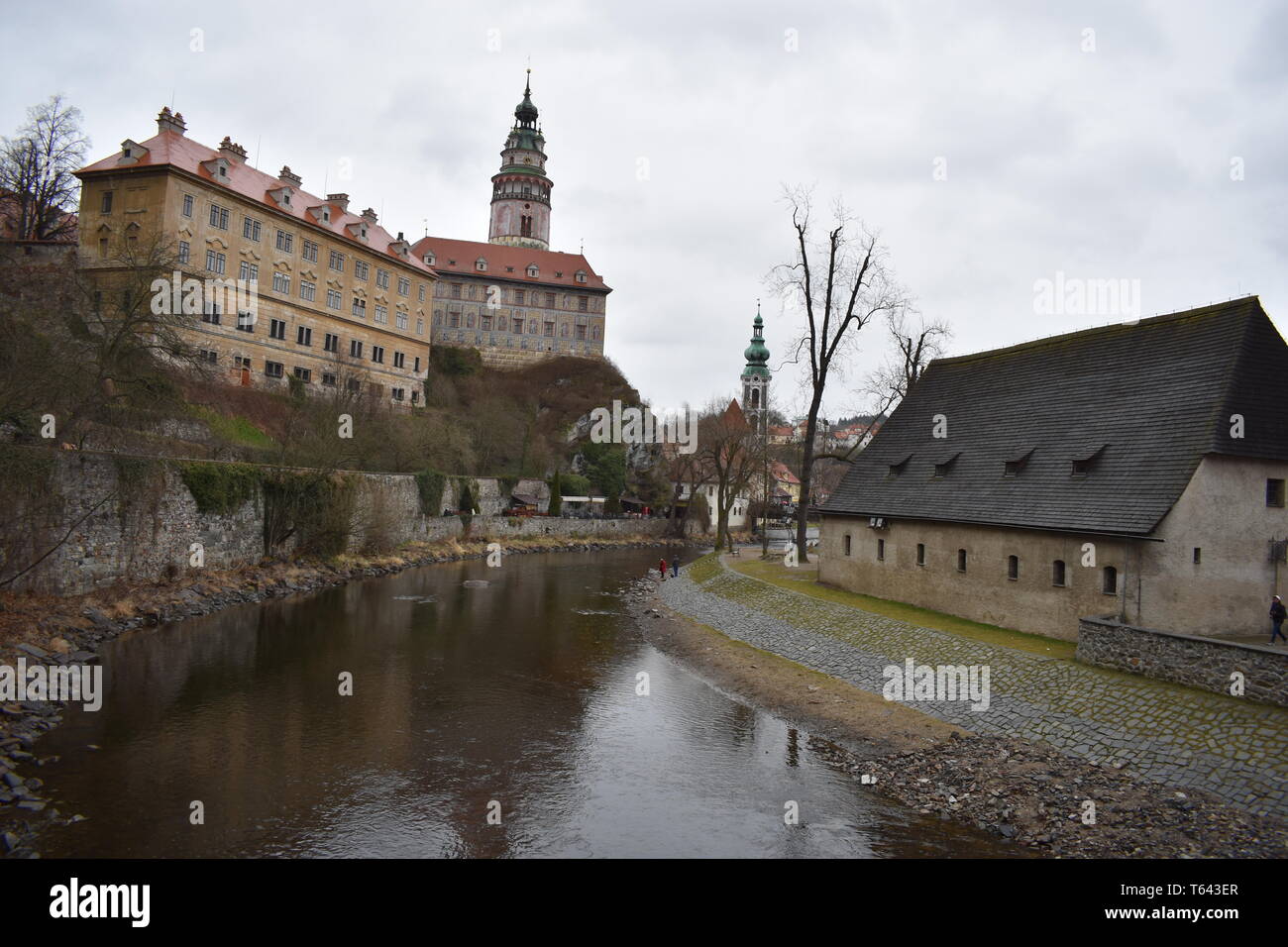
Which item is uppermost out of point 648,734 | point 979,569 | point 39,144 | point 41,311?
point 39,144

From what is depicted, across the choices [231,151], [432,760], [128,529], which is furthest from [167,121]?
[432,760]

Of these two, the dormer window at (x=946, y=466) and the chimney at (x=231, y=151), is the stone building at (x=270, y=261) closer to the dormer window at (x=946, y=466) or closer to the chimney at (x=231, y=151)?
the chimney at (x=231, y=151)

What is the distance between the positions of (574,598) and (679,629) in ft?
27.7

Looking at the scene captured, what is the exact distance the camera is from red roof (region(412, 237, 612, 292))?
275ft

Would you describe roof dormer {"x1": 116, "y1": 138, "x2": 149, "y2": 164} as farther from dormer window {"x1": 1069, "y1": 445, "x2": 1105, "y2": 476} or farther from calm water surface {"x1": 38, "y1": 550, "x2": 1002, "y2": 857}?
dormer window {"x1": 1069, "y1": 445, "x2": 1105, "y2": 476}

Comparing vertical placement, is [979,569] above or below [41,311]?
below

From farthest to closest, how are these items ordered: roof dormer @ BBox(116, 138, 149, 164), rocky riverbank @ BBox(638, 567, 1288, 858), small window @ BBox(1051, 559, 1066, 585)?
roof dormer @ BBox(116, 138, 149, 164), small window @ BBox(1051, 559, 1066, 585), rocky riverbank @ BBox(638, 567, 1288, 858)

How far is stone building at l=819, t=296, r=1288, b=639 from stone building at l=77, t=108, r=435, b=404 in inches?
1402

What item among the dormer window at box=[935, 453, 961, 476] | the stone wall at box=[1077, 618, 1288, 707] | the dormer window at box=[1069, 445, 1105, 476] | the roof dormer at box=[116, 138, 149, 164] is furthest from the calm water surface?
the roof dormer at box=[116, 138, 149, 164]
